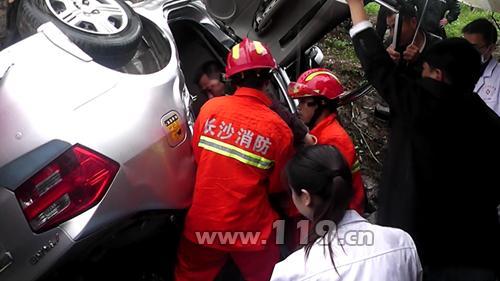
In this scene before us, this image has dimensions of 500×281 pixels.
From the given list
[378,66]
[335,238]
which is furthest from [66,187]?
[378,66]

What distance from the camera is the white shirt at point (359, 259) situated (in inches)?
65.1

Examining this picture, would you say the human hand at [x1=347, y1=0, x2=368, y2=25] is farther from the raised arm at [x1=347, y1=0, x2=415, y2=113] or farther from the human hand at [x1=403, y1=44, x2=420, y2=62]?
the human hand at [x1=403, y1=44, x2=420, y2=62]

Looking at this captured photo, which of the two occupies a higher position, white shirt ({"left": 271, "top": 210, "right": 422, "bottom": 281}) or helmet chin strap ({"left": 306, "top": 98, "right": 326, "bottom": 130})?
white shirt ({"left": 271, "top": 210, "right": 422, "bottom": 281})

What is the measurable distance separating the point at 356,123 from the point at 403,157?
365 cm

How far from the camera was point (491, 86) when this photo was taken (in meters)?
4.35

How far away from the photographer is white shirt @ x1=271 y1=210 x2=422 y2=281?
1653 millimetres

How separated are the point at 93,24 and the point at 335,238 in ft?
5.42

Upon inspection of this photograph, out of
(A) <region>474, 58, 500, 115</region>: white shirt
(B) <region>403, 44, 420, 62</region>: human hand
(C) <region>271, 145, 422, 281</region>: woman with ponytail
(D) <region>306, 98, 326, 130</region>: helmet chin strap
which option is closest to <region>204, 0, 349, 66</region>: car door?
(B) <region>403, 44, 420, 62</region>: human hand

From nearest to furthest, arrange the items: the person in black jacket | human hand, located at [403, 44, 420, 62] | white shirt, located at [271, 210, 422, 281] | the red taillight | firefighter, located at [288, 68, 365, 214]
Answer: white shirt, located at [271, 210, 422, 281]
the red taillight
the person in black jacket
firefighter, located at [288, 68, 365, 214]
human hand, located at [403, 44, 420, 62]

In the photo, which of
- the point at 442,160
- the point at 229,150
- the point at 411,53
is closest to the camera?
the point at 442,160

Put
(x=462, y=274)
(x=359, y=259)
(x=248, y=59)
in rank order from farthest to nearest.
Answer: (x=248, y=59)
(x=462, y=274)
(x=359, y=259)

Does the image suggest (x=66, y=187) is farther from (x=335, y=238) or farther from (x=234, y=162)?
(x=335, y=238)

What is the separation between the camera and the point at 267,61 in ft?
9.48

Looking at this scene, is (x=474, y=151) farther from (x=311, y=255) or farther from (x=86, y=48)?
(x=86, y=48)
